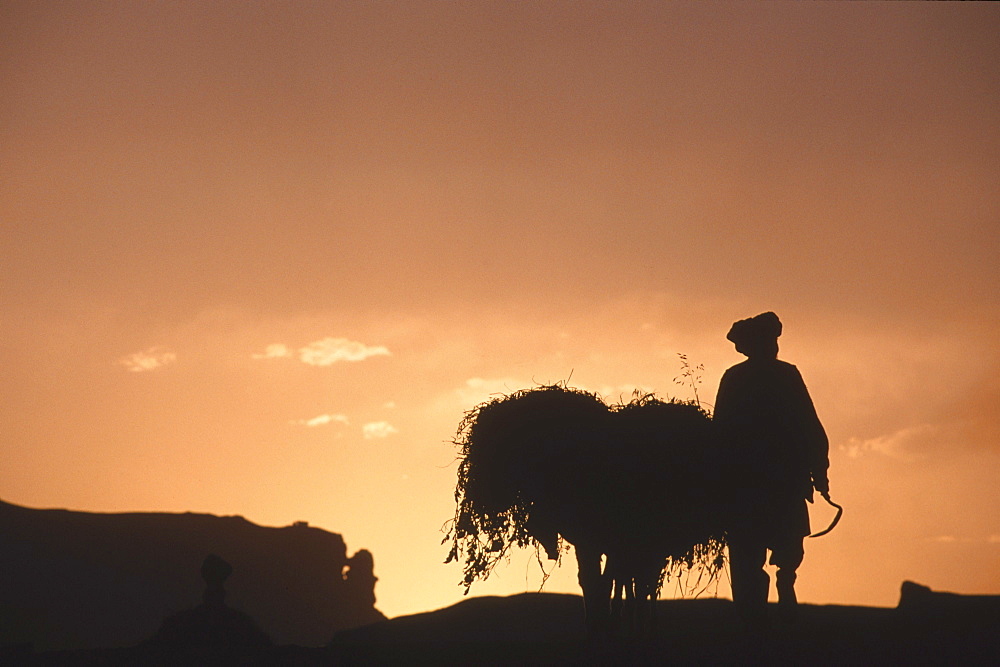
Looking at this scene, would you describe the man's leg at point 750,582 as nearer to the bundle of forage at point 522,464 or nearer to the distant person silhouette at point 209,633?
the bundle of forage at point 522,464

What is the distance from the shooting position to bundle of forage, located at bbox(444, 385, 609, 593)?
273 inches

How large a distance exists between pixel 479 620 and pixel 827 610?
239 inches

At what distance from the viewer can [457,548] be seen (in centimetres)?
776

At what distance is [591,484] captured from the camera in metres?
6.80

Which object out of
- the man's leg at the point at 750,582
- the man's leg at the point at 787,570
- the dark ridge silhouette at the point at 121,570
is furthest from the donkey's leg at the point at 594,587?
the dark ridge silhouette at the point at 121,570

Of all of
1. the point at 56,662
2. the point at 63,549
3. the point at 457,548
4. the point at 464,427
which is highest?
the point at 63,549

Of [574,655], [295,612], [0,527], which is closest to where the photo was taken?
[574,655]

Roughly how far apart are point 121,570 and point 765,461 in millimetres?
50961

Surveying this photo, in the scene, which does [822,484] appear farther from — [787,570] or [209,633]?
[209,633]

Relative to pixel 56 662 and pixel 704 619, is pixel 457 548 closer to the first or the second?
pixel 56 662

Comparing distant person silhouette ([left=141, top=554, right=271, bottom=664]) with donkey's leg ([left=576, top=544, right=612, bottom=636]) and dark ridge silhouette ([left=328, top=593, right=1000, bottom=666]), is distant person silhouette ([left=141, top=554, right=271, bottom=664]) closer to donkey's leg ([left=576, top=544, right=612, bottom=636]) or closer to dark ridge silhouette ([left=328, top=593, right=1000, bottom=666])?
dark ridge silhouette ([left=328, top=593, right=1000, bottom=666])

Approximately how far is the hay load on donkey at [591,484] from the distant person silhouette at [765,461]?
0.75 feet

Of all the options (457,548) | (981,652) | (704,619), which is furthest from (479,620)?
(981,652)

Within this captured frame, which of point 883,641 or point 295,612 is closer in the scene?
point 883,641
